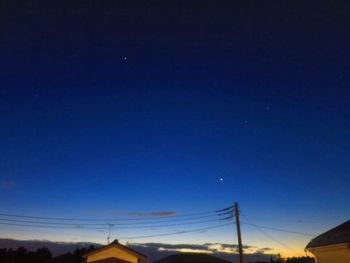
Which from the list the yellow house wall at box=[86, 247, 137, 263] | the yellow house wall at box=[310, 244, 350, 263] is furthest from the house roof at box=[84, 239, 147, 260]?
the yellow house wall at box=[310, 244, 350, 263]

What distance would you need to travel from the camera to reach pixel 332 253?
58.5ft

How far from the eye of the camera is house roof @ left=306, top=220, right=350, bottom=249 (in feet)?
57.1

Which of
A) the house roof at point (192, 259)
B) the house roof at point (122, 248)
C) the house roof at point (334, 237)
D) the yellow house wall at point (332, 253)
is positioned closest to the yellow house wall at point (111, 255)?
the house roof at point (122, 248)

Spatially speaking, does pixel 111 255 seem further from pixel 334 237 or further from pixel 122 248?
pixel 334 237

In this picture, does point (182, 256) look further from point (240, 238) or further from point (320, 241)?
point (320, 241)

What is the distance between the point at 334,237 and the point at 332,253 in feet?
3.47

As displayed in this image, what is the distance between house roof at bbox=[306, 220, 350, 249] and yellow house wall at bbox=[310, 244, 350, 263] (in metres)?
0.25

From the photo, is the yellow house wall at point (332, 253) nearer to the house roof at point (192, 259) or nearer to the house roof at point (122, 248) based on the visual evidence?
the house roof at point (192, 259)

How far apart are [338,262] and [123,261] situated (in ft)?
65.4

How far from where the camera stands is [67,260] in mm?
39844

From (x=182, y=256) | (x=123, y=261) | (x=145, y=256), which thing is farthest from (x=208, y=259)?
(x=123, y=261)

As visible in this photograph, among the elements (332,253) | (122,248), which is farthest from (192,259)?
(332,253)

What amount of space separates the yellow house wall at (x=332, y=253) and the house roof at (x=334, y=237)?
245mm

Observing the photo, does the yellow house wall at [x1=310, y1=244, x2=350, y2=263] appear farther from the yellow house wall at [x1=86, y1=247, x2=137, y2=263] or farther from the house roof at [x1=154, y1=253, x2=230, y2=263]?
the yellow house wall at [x1=86, y1=247, x2=137, y2=263]
